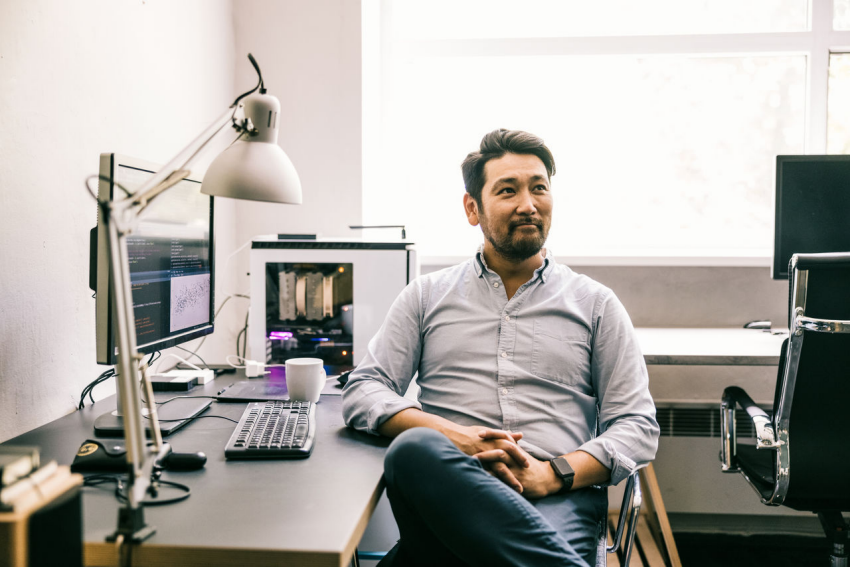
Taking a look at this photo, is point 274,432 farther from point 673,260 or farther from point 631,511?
point 673,260

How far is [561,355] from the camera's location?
Result: 1.46m

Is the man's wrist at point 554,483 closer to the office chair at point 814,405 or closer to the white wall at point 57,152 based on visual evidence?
the office chair at point 814,405

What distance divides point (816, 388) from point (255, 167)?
1.40 metres

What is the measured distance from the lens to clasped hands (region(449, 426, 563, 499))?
3.92ft

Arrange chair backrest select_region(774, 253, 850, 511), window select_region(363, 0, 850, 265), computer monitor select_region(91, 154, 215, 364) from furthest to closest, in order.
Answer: window select_region(363, 0, 850, 265), chair backrest select_region(774, 253, 850, 511), computer monitor select_region(91, 154, 215, 364)

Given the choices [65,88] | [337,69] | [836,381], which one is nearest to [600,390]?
[836,381]

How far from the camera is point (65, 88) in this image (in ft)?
4.86

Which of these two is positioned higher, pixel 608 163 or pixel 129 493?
pixel 608 163

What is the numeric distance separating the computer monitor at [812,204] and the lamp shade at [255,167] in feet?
5.60

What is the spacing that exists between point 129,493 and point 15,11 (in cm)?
112

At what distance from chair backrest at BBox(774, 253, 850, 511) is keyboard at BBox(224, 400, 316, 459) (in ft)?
3.70

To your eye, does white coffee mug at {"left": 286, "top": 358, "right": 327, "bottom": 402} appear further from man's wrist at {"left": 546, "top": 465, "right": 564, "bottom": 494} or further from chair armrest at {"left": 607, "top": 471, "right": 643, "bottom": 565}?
chair armrest at {"left": 607, "top": 471, "right": 643, "bottom": 565}

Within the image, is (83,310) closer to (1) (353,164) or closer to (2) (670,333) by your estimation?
(1) (353,164)

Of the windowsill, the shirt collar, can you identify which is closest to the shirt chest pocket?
the shirt collar
